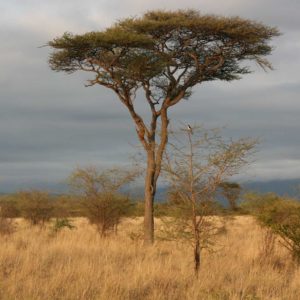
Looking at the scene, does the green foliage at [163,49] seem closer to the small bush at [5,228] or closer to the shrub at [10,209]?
the small bush at [5,228]

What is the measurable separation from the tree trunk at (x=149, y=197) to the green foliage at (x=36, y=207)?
13.8m

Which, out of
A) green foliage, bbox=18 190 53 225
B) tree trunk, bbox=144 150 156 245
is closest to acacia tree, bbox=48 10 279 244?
tree trunk, bbox=144 150 156 245

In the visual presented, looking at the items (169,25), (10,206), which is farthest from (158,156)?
(10,206)

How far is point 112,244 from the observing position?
55.6 feet

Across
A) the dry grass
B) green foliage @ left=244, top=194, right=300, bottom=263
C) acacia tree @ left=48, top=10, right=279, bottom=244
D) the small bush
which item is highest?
acacia tree @ left=48, top=10, right=279, bottom=244

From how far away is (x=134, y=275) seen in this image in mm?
10445

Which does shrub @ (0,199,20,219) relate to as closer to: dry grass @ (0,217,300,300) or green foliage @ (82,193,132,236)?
green foliage @ (82,193,132,236)

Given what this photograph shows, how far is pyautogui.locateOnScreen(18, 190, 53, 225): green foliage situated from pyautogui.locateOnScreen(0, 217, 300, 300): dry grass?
53.6ft

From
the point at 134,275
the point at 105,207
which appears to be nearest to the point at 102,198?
the point at 105,207

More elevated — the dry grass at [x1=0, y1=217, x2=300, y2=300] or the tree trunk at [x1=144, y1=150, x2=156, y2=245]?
the tree trunk at [x1=144, y1=150, x2=156, y2=245]

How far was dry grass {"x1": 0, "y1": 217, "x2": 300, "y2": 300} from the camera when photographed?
352 inches

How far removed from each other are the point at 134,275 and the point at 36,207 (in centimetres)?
2152

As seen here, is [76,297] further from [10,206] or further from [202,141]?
[10,206]

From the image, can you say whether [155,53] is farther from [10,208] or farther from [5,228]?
[10,208]
